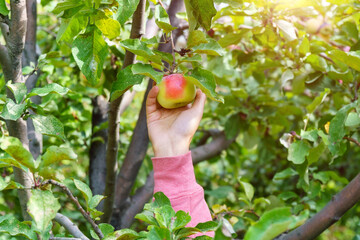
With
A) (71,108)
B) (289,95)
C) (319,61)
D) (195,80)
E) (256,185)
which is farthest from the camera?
(256,185)

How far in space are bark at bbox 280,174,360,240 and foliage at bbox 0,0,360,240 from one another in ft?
0.41

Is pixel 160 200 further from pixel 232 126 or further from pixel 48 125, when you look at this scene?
pixel 232 126

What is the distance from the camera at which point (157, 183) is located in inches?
45.6

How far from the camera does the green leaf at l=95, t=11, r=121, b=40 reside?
39.6 inches

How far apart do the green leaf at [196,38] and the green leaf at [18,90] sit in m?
0.40

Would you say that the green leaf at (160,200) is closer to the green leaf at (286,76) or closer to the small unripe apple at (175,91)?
the small unripe apple at (175,91)

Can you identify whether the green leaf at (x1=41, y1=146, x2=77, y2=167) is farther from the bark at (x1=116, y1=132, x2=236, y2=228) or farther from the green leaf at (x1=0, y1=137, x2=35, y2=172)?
the bark at (x1=116, y1=132, x2=236, y2=228)

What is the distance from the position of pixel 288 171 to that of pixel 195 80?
797 millimetres

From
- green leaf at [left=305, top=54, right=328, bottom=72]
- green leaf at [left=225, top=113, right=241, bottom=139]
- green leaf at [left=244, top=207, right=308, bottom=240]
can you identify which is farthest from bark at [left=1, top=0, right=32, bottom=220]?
green leaf at [left=225, top=113, right=241, bottom=139]

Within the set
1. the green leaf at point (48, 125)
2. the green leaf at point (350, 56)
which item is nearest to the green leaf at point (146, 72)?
the green leaf at point (48, 125)

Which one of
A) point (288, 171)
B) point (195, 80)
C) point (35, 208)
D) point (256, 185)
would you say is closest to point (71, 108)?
point (288, 171)

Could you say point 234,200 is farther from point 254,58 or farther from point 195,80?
point 195,80

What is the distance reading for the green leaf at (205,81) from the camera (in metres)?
0.98

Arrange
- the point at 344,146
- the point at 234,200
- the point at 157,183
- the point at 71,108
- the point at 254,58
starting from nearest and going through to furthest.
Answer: the point at 157,183, the point at 344,146, the point at 254,58, the point at 71,108, the point at 234,200
